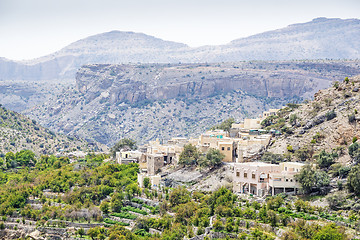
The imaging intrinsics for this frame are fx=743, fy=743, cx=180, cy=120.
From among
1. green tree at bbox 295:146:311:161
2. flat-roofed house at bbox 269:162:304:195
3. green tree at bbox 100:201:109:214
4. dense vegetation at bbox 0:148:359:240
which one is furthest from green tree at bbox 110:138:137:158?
flat-roofed house at bbox 269:162:304:195

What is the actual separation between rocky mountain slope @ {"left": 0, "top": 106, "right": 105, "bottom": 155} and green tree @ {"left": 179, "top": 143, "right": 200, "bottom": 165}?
54990 millimetres

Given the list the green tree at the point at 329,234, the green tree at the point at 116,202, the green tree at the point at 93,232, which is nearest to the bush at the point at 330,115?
the green tree at the point at 116,202

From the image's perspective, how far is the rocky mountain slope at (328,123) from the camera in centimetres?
8562

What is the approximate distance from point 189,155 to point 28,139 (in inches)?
2650

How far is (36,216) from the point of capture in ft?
285

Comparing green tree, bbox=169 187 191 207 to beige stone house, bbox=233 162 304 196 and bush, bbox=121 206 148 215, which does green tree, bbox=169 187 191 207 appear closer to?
bush, bbox=121 206 148 215

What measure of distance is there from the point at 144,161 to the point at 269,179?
30553mm

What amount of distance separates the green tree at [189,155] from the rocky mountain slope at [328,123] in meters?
10.2

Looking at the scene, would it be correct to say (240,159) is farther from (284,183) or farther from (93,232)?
(93,232)

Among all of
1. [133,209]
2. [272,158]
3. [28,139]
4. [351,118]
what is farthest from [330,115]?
[28,139]

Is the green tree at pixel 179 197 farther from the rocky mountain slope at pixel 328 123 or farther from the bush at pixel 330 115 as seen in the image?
the bush at pixel 330 115

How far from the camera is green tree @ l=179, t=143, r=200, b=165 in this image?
95.9 metres

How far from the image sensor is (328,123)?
90125 millimetres

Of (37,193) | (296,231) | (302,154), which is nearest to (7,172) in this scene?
(37,193)
